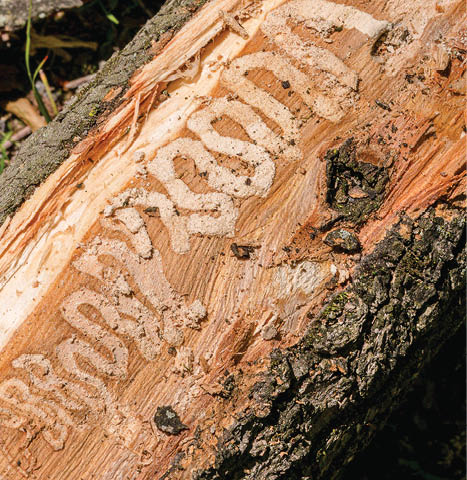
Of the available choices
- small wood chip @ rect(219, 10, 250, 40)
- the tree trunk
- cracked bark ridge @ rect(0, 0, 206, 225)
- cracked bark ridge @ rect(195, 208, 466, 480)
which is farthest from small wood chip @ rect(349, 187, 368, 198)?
cracked bark ridge @ rect(0, 0, 206, 225)

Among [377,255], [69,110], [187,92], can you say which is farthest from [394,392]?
[69,110]

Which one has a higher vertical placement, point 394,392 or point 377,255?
point 377,255

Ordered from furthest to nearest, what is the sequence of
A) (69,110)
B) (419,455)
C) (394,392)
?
(419,455) → (394,392) → (69,110)

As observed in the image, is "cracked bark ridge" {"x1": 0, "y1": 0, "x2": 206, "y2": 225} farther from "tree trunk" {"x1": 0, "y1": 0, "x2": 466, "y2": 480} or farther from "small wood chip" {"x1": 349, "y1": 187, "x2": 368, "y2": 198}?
"small wood chip" {"x1": 349, "y1": 187, "x2": 368, "y2": 198}

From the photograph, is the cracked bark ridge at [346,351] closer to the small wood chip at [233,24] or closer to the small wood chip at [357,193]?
the small wood chip at [357,193]

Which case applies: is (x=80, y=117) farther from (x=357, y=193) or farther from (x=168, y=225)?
(x=357, y=193)

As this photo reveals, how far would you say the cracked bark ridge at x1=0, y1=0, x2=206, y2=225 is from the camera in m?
1.43

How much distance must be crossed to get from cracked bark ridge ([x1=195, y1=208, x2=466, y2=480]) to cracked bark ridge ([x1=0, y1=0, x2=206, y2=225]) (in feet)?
2.90

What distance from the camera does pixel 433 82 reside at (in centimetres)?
136

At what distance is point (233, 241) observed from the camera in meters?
1.39

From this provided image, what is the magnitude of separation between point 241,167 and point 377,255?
18.5 inches

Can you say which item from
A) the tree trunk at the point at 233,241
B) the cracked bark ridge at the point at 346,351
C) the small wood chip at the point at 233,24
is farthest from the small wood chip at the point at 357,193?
the small wood chip at the point at 233,24

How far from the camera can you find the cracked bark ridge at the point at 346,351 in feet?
4.49

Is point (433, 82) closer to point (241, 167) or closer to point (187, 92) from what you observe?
point (241, 167)
